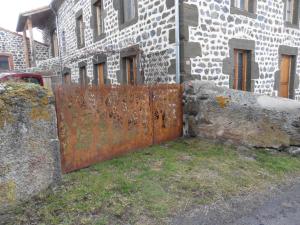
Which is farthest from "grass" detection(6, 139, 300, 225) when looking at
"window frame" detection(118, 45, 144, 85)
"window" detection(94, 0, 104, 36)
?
"window" detection(94, 0, 104, 36)

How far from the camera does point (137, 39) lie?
668cm

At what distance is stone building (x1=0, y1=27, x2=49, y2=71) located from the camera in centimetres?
1598

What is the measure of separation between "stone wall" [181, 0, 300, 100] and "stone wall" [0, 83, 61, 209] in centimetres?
352

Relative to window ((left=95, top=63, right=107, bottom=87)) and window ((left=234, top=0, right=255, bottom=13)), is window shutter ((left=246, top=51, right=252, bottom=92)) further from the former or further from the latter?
window ((left=95, top=63, right=107, bottom=87))

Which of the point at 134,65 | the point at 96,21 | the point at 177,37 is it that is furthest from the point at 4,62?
the point at 177,37

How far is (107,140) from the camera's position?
394 cm

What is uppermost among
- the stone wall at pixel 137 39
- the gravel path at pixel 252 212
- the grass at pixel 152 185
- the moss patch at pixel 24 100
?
the stone wall at pixel 137 39

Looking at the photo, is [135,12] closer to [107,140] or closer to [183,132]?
[183,132]

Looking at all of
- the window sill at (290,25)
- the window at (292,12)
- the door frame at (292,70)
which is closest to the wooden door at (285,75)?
the door frame at (292,70)

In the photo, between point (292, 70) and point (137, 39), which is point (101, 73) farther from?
point (292, 70)

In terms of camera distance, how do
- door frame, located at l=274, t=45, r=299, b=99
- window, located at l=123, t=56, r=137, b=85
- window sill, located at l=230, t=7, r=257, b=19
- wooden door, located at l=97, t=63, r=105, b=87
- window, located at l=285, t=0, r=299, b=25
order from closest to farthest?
window sill, located at l=230, t=7, r=257, b=19
window, located at l=123, t=56, r=137, b=85
door frame, located at l=274, t=45, r=299, b=99
window, located at l=285, t=0, r=299, b=25
wooden door, located at l=97, t=63, r=105, b=87

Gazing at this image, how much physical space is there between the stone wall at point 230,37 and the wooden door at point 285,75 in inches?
21.3

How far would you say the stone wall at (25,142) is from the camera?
2.52 meters

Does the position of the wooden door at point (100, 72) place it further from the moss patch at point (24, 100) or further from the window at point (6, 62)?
the window at point (6, 62)
